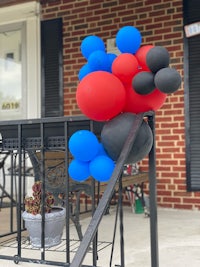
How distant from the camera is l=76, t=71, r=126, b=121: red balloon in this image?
74.7 inches

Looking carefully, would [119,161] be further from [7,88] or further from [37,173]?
[7,88]

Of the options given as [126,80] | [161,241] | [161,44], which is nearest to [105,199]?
[126,80]

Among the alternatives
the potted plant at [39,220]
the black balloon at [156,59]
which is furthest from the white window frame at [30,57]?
the black balloon at [156,59]

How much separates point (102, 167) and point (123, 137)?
18cm

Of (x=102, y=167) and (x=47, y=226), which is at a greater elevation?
(x=102, y=167)

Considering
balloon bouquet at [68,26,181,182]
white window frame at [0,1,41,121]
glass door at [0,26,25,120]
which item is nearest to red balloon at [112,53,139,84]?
balloon bouquet at [68,26,181,182]

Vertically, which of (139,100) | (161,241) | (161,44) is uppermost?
(161,44)

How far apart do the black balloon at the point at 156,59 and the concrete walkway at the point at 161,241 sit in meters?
1.33

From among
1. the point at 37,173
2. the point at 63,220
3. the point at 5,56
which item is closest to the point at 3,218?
the point at 37,173

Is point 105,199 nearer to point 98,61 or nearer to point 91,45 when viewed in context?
point 98,61

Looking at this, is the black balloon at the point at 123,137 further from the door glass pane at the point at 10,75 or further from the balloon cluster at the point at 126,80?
the door glass pane at the point at 10,75

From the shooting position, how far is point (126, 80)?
77.9 inches

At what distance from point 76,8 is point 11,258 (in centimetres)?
358

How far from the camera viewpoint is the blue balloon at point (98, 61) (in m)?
2.00
